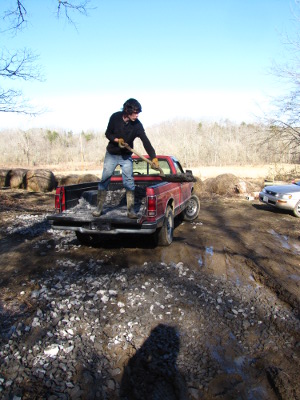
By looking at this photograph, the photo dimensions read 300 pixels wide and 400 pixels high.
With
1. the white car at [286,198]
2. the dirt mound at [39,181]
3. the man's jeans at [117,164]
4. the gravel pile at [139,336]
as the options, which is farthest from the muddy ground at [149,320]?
the dirt mound at [39,181]

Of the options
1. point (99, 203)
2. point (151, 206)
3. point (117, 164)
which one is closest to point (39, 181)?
point (99, 203)

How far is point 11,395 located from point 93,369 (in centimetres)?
69

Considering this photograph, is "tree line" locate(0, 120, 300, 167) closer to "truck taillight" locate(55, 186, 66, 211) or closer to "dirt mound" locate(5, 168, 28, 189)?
"dirt mound" locate(5, 168, 28, 189)

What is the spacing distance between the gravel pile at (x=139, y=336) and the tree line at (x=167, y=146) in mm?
49164

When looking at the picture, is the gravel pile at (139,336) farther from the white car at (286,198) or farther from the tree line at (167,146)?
the tree line at (167,146)

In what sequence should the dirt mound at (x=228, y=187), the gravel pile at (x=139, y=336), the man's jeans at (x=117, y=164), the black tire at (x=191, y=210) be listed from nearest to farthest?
the gravel pile at (x=139, y=336)
the man's jeans at (x=117, y=164)
the black tire at (x=191, y=210)
the dirt mound at (x=228, y=187)


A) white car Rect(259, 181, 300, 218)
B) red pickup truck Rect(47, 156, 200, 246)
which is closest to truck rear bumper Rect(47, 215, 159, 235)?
red pickup truck Rect(47, 156, 200, 246)

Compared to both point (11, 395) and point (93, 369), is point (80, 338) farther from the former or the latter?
point (11, 395)

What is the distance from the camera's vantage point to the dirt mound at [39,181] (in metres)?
16.2

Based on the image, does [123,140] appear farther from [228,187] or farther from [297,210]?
[228,187]

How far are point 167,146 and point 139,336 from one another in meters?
65.4

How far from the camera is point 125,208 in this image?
6395 millimetres

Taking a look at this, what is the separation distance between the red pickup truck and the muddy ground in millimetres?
556

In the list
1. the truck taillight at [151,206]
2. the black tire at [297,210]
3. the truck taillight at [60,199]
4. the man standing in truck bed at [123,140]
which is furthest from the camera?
the black tire at [297,210]
